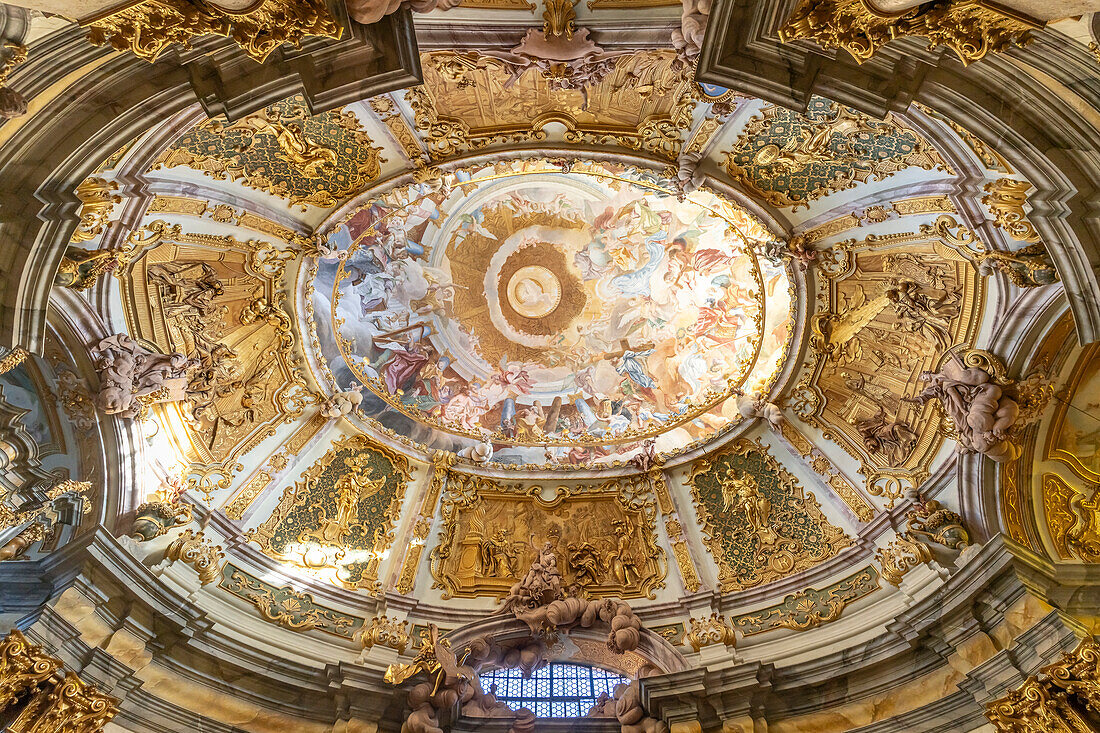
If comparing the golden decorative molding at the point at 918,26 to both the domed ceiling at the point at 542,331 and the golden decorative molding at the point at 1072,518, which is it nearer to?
the domed ceiling at the point at 542,331

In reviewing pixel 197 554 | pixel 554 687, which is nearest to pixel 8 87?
pixel 197 554

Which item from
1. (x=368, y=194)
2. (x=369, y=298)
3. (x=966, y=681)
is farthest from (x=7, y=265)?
(x=966, y=681)

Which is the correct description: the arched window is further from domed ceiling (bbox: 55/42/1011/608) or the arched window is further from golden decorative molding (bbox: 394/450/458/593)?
golden decorative molding (bbox: 394/450/458/593)

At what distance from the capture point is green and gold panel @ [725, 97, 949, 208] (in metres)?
11.2

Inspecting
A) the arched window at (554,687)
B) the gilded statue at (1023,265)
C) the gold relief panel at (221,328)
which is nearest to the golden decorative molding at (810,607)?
the arched window at (554,687)

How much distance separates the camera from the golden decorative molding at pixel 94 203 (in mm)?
9008

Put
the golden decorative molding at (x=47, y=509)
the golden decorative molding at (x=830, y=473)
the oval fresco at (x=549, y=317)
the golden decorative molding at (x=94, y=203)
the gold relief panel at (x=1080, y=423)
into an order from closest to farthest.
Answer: the golden decorative molding at (x=94, y=203)
the golden decorative molding at (x=47, y=509)
the gold relief panel at (x=1080, y=423)
the golden decorative molding at (x=830, y=473)
the oval fresco at (x=549, y=317)

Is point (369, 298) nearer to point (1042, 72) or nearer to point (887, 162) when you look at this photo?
point (887, 162)

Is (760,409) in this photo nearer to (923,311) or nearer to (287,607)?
(923,311)

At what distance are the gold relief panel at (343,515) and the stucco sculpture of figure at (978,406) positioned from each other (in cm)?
1056

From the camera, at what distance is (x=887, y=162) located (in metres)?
11.7

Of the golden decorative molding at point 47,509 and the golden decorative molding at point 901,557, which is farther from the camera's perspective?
the golden decorative molding at point 901,557

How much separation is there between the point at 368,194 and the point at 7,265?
641 centimetres

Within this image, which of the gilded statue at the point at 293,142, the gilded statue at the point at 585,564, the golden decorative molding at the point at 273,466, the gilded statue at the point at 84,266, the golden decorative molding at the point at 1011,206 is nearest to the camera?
the golden decorative molding at the point at 1011,206
